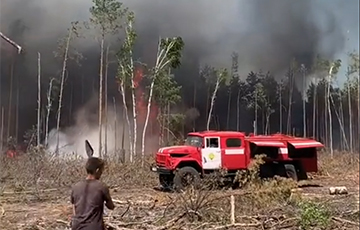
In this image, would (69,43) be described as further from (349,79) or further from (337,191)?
(349,79)

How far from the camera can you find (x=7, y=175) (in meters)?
→ 6.79

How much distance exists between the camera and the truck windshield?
6961 millimetres

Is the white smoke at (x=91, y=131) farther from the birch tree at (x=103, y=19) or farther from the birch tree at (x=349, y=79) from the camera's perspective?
the birch tree at (x=349, y=79)

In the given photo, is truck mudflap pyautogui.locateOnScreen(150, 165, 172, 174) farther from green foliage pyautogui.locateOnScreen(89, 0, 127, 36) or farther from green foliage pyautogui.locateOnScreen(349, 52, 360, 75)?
green foliage pyautogui.locateOnScreen(349, 52, 360, 75)

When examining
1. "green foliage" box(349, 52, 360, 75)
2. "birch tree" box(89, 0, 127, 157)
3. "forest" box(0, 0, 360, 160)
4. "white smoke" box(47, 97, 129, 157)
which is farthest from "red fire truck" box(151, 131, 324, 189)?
"green foliage" box(349, 52, 360, 75)

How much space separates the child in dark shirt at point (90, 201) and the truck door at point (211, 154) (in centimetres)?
401

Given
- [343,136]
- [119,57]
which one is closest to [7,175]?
[119,57]

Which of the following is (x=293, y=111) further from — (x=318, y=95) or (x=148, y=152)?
(x=148, y=152)

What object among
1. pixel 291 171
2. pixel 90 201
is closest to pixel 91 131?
pixel 90 201

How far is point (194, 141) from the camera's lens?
7.06m

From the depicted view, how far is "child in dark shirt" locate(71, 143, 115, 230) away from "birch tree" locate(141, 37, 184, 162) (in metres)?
3.06

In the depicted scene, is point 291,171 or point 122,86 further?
point 291,171

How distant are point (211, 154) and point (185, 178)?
954 mm

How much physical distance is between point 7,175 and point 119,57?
6.90 feet
